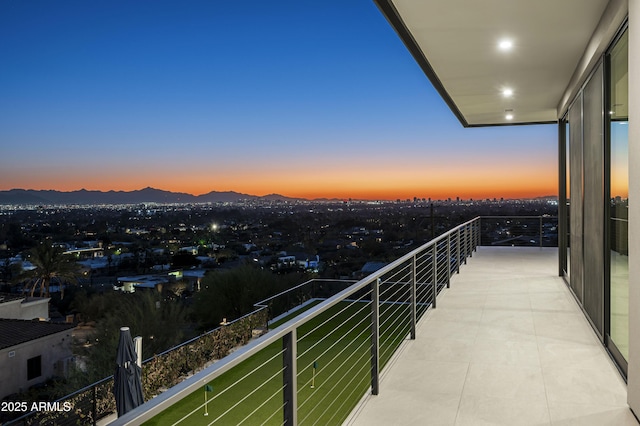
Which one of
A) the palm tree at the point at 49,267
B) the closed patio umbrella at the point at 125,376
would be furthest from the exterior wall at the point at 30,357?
the closed patio umbrella at the point at 125,376

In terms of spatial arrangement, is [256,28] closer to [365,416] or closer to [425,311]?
[425,311]

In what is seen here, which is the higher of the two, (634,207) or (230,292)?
(634,207)

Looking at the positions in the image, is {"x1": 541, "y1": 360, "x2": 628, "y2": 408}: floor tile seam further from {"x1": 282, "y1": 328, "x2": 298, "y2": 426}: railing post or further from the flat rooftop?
{"x1": 282, "y1": 328, "x2": 298, "y2": 426}: railing post

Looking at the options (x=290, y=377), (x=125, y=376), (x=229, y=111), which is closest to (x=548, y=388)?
(x=290, y=377)

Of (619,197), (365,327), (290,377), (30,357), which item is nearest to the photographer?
(290,377)

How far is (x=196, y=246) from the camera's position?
1357 inches

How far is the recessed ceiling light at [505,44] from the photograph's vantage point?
13.9 feet

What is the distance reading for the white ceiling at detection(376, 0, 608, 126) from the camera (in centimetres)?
349

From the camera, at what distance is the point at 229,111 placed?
37.4 meters

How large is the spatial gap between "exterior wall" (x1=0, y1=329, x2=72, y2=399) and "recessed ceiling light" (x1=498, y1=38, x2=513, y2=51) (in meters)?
30.5

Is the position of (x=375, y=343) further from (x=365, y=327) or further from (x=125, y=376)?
(x=125, y=376)

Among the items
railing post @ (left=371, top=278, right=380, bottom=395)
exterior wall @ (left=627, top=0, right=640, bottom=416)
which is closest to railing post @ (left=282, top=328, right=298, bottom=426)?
railing post @ (left=371, top=278, right=380, bottom=395)

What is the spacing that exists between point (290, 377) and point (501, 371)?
6.86ft

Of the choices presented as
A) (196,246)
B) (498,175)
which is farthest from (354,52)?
(196,246)
